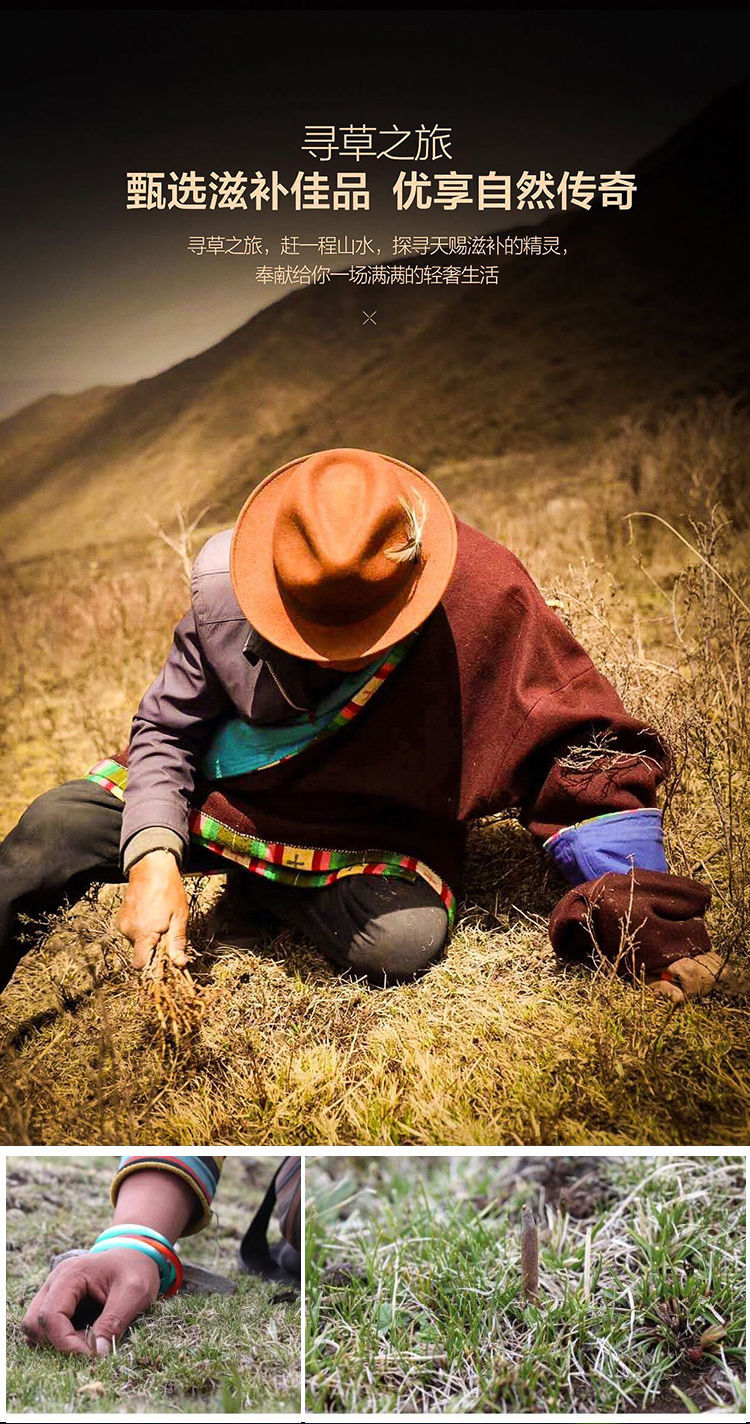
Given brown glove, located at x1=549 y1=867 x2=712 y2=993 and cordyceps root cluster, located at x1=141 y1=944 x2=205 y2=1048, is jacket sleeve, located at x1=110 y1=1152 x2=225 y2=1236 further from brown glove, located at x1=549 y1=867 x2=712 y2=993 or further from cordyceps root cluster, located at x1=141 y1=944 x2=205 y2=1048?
brown glove, located at x1=549 y1=867 x2=712 y2=993

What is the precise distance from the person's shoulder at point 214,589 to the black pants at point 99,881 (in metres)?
0.46

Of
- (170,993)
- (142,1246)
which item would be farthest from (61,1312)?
(170,993)

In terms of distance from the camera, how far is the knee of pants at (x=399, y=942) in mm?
2473

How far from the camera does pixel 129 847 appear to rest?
238 centimetres

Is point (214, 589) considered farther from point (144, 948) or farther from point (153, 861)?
point (144, 948)

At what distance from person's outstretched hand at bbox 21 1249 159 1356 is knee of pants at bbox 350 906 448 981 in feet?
2.33

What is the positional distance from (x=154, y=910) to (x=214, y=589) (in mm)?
646

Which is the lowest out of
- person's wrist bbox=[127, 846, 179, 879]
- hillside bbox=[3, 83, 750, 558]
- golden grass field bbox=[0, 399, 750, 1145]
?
golden grass field bbox=[0, 399, 750, 1145]

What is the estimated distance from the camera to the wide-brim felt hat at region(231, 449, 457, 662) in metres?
2.10

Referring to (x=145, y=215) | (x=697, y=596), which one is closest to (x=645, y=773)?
(x=697, y=596)

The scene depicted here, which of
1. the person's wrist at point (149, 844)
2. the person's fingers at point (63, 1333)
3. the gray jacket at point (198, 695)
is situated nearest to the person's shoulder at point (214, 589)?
the gray jacket at point (198, 695)

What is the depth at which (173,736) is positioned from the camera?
8.21 feet

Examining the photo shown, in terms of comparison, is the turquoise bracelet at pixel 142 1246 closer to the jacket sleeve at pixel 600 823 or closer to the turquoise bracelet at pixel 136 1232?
the turquoise bracelet at pixel 136 1232

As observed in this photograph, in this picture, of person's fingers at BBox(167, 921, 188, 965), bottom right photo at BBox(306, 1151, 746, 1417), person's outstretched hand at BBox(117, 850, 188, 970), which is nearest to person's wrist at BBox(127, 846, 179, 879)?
person's outstretched hand at BBox(117, 850, 188, 970)
